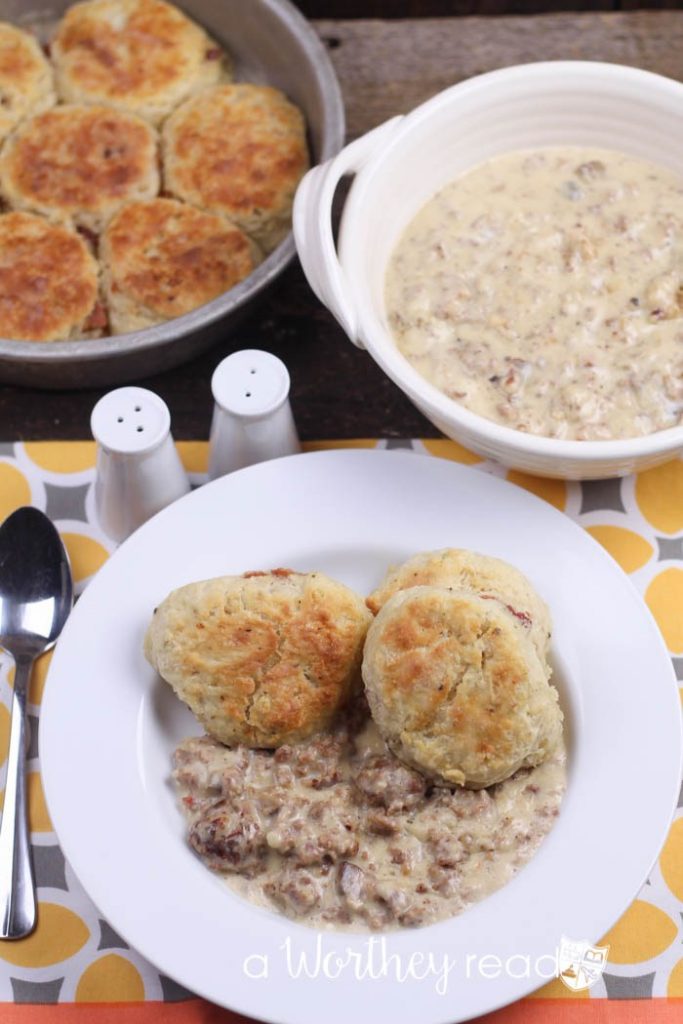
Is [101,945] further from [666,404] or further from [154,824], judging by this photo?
[666,404]

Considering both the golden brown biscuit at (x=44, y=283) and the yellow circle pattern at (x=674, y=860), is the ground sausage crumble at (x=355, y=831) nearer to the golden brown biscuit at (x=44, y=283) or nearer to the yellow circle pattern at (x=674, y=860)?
the yellow circle pattern at (x=674, y=860)

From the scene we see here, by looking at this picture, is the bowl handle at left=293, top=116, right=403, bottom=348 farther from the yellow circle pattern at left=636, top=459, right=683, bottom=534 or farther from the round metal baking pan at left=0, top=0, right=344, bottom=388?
the yellow circle pattern at left=636, top=459, right=683, bottom=534

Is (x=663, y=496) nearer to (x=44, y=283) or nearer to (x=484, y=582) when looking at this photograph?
(x=484, y=582)

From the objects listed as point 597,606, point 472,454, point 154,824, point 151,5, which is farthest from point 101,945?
point 151,5

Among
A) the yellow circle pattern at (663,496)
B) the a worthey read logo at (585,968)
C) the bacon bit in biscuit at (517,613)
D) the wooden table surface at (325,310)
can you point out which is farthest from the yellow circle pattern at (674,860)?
the wooden table surface at (325,310)

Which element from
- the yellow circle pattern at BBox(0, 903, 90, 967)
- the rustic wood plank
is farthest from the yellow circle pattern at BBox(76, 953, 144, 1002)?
the rustic wood plank

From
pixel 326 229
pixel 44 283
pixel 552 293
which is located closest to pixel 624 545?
pixel 552 293
